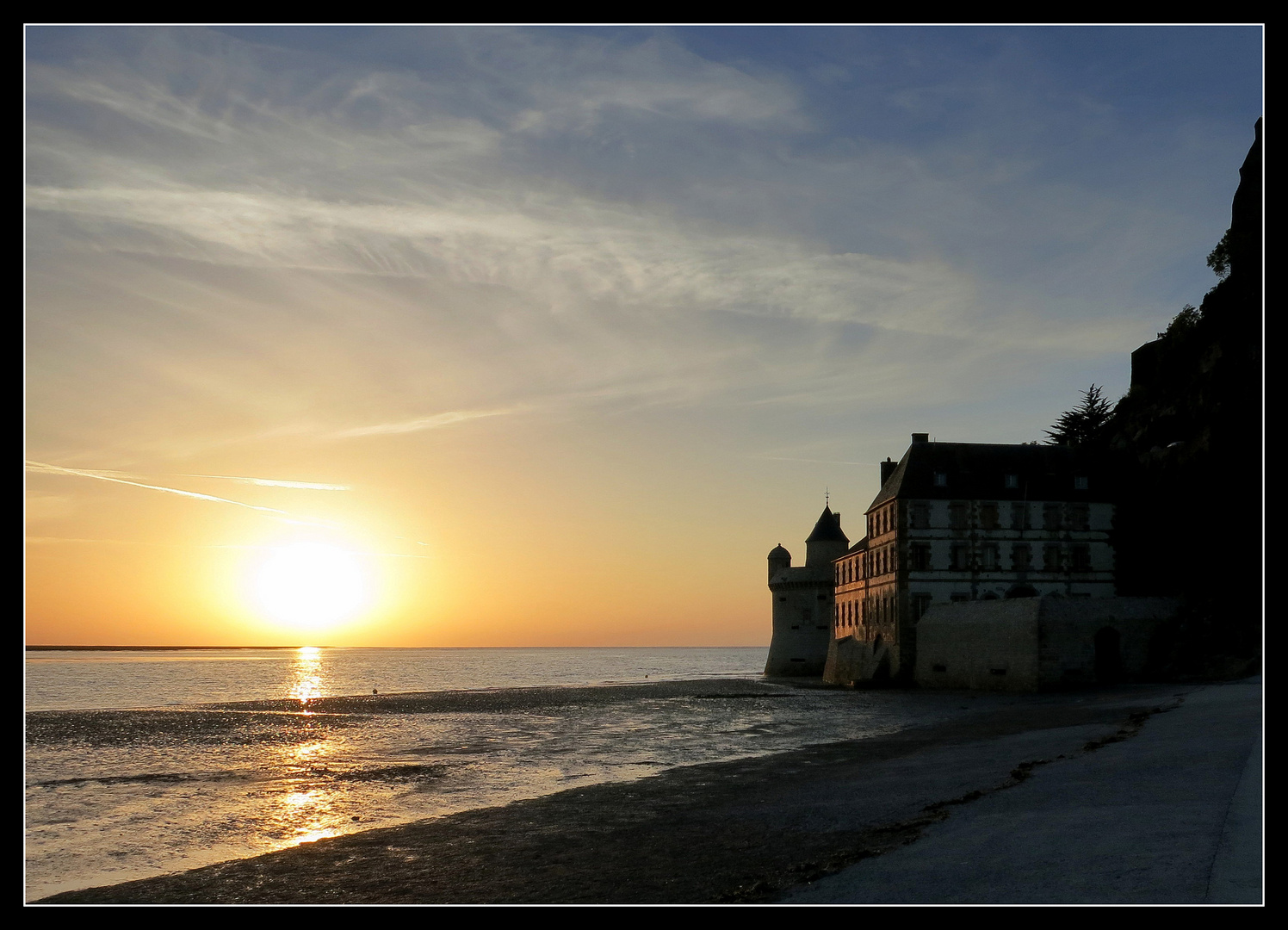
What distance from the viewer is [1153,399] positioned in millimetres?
63375

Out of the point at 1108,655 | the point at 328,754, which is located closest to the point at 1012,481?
the point at 1108,655

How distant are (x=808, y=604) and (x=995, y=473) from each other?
69.4ft

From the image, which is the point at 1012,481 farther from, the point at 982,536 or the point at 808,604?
the point at 808,604

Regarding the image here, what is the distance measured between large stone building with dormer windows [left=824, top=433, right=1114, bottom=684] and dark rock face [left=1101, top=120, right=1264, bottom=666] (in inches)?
93.1

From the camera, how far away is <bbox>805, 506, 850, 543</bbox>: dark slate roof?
8050cm

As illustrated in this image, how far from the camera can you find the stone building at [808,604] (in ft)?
255

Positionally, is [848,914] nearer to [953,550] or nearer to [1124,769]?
[1124,769]

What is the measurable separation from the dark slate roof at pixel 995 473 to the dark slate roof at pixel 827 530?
17640mm

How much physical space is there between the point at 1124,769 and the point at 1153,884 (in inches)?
371

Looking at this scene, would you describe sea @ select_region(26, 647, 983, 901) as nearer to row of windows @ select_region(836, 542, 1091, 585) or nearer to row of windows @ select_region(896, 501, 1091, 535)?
row of windows @ select_region(836, 542, 1091, 585)

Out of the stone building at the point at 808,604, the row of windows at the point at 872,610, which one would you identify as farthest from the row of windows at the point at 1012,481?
the stone building at the point at 808,604

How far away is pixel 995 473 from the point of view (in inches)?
2429

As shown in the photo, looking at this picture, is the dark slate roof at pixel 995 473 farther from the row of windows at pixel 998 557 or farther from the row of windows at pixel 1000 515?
the row of windows at pixel 998 557

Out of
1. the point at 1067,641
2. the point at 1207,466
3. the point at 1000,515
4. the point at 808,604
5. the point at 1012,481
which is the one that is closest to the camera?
the point at 1067,641
